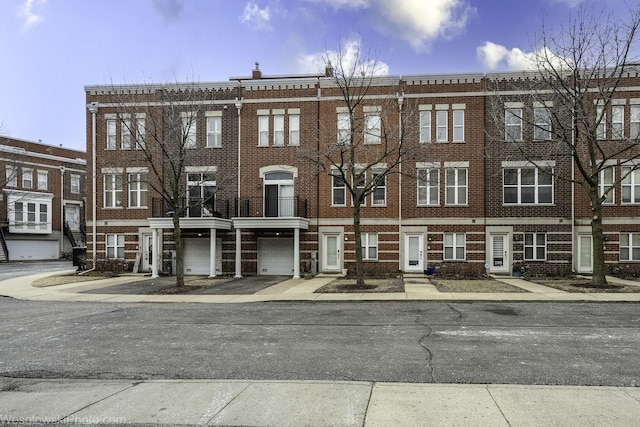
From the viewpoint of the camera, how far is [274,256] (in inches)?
1060

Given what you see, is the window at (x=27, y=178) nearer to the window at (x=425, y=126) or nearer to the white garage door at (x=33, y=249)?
the white garage door at (x=33, y=249)

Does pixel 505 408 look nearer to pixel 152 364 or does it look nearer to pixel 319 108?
pixel 152 364

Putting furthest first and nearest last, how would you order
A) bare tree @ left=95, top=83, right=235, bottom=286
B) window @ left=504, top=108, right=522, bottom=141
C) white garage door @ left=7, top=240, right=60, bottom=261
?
white garage door @ left=7, top=240, right=60, bottom=261 < bare tree @ left=95, top=83, right=235, bottom=286 < window @ left=504, top=108, right=522, bottom=141

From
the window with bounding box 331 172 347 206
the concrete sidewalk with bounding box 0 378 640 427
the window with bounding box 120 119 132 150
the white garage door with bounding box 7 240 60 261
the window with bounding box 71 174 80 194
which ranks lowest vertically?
the white garage door with bounding box 7 240 60 261

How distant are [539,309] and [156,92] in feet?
75.4

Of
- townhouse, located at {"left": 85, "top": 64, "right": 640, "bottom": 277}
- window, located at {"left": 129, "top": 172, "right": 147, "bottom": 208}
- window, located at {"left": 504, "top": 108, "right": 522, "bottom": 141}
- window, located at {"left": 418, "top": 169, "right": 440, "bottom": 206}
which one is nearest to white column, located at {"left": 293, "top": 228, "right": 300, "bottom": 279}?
townhouse, located at {"left": 85, "top": 64, "right": 640, "bottom": 277}

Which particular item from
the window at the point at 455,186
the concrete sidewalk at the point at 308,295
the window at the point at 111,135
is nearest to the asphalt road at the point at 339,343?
the concrete sidewalk at the point at 308,295

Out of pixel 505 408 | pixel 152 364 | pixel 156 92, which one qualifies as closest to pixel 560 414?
pixel 505 408

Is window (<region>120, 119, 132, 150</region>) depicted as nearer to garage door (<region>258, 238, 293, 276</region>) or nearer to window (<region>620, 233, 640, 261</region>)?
garage door (<region>258, 238, 293, 276</region>)

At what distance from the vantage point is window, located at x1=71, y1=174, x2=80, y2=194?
5072 centimetres

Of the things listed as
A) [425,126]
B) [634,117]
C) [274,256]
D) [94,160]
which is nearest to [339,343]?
[274,256]

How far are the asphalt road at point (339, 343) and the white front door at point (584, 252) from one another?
11.3 metres

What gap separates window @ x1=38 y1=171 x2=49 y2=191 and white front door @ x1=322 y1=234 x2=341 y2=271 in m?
34.6

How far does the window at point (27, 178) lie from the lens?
45347 mm
